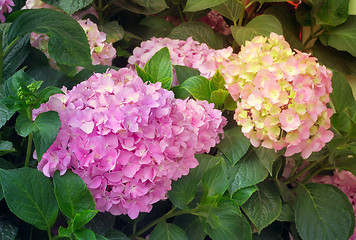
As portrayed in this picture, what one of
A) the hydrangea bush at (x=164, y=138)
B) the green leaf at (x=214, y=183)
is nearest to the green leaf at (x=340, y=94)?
the hydrangea bush at (x=164, y=138)

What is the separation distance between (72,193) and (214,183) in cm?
22

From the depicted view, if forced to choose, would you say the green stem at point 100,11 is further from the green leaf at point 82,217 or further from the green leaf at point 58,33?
the green leaf at point 82,217

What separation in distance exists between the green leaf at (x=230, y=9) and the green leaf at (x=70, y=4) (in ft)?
1.14

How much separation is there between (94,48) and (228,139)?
1.07 feet

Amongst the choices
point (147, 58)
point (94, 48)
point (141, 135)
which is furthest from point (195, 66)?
point (141, 135)

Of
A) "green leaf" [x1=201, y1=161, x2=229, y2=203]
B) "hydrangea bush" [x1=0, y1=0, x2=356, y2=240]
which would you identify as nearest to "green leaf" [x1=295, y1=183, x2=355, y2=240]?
"hydrangea bush" [x1=0, y1=0, x2=356, y2=240]

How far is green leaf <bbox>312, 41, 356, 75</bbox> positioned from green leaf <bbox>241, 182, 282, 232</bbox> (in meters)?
0.47

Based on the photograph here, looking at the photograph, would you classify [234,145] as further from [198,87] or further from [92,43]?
[92,43]

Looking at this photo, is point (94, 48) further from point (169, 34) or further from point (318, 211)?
point (318, 211)

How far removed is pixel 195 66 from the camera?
2.96ft

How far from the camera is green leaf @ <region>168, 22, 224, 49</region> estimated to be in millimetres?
1086

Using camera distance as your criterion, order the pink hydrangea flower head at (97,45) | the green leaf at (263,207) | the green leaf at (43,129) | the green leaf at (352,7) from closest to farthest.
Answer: the green leaf at (43,129)
the green leaf at (263,207)
the pink hydrangea flower head at (97,45)
the green leaf at (352,7)

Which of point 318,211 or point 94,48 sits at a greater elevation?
point 94,48

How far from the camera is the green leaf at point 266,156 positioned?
0.78m
